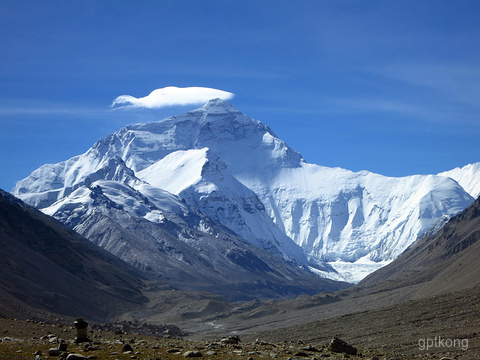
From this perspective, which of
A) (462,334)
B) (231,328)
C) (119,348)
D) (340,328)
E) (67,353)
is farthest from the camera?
(231,328)

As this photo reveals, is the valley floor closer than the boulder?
Yes

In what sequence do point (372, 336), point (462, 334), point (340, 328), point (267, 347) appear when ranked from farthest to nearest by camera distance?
1. point (340, 328)
2. point (372, 336)
3. point (462, 334)
4. point (267, 347)

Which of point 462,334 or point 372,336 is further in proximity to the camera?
point 372,336

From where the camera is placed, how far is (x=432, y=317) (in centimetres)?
10350

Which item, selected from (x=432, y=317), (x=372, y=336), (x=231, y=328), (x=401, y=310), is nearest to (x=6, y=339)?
(x=372, y=336)

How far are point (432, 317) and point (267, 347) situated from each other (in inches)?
2312

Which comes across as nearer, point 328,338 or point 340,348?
point 340,348

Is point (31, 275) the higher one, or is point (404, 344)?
point (31, 275)

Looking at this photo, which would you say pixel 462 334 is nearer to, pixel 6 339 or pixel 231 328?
pixel 6 339

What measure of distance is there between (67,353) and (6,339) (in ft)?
36.7

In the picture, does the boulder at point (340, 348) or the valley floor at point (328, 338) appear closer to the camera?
the valley floor at point (328, 338)

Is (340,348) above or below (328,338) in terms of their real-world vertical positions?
below

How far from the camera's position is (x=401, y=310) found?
381ft

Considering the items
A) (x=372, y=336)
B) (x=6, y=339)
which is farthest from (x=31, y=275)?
(x=6, y=339)
